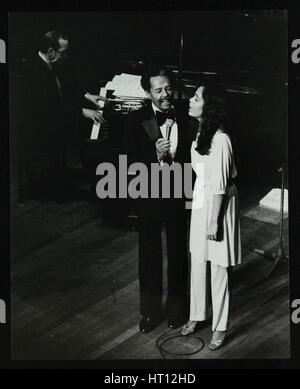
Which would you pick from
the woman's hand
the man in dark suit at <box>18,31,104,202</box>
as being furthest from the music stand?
the man in dark suit at <box>18,31,104,202</box>

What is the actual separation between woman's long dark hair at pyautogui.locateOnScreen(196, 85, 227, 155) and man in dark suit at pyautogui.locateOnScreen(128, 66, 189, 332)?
134 mm

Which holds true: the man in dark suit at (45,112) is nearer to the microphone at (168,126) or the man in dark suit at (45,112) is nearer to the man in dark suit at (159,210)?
the man in dark suit at (159,210)

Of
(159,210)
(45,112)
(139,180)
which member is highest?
(45,112)

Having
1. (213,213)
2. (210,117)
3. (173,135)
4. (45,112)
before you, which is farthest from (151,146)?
(45,112)

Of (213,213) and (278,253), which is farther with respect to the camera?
(278,253)

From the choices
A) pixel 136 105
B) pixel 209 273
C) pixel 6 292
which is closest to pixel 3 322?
pixel 6 292

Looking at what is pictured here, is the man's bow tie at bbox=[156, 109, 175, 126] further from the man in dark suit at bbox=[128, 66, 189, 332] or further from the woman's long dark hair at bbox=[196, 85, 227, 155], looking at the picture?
the woman's long dark hair at bbox=[196, 85, 227, 155]

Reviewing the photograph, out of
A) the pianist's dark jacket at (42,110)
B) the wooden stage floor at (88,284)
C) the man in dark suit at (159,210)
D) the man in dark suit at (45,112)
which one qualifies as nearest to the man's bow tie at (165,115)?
the man in dark suit at (159,210)

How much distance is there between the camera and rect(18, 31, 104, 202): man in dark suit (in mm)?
3701

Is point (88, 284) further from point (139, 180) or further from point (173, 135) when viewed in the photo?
point (173, 135)

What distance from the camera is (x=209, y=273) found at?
3545mm

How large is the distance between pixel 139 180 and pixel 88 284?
0.79 metres

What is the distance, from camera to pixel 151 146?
3590 millimetres
